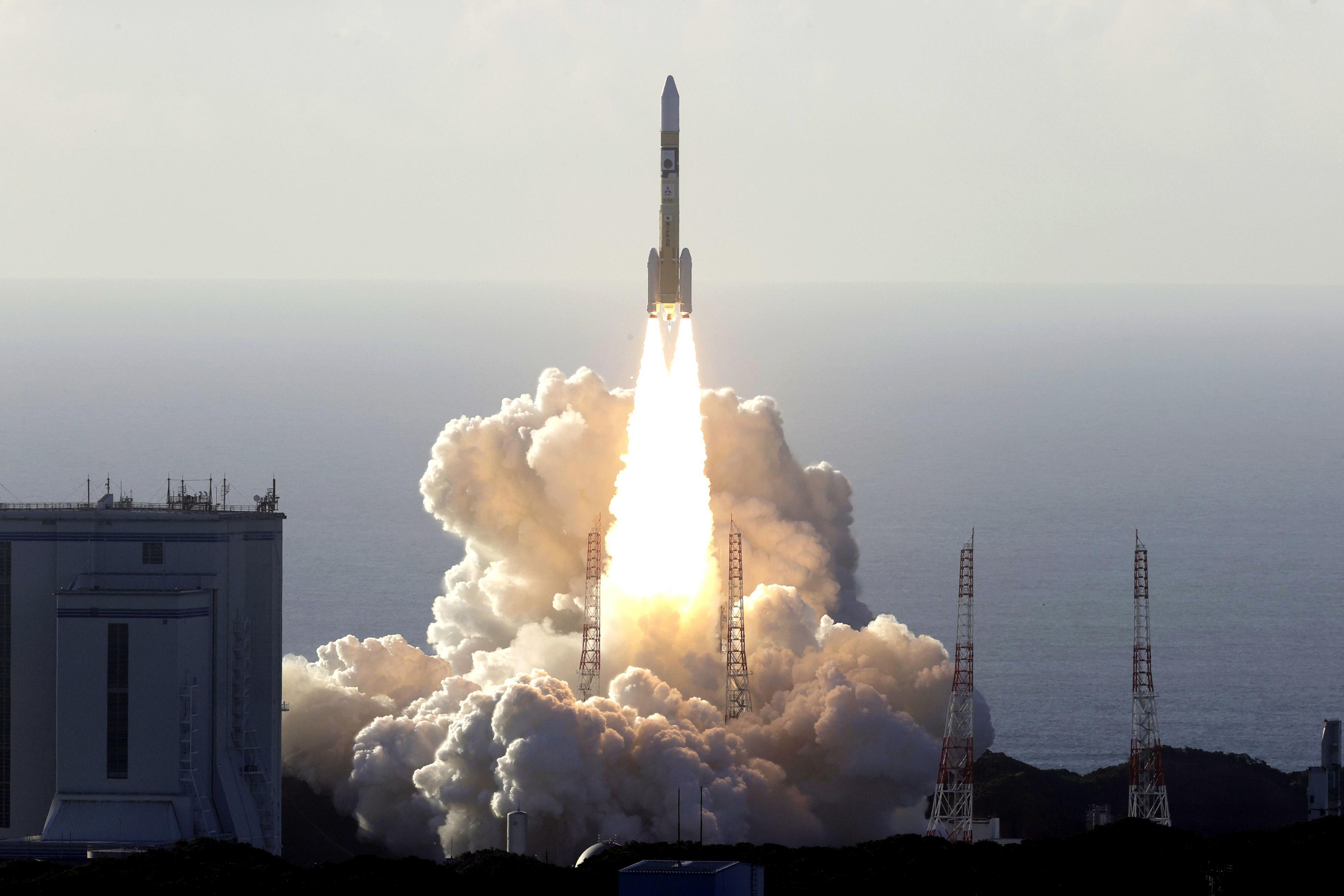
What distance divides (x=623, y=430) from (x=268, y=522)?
1893cm

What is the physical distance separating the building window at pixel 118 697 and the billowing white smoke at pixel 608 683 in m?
10.1

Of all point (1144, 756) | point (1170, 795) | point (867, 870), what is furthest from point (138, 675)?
point (1170, 795)

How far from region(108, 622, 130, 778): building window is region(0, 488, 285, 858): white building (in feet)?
0.11

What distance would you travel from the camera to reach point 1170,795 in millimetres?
93500

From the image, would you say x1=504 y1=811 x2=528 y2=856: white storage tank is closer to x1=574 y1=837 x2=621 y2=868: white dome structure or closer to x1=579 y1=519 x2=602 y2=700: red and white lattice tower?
x1=574 y1=837 x2=621 y2=868: white dome structure

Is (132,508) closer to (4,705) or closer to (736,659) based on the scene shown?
(4,705)

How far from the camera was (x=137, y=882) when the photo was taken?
63.2m

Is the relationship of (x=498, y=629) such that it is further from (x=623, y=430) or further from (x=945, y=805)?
(x=945, y=805)

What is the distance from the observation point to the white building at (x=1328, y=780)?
76.4 metres

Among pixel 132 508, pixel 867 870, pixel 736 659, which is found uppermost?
pixel 132 508

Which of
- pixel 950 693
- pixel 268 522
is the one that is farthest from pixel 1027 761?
pixel 268 522

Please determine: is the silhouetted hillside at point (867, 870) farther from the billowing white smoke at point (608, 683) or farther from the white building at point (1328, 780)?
the billowing white smoke at point (608, 683)

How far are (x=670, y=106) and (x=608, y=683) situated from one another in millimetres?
18947

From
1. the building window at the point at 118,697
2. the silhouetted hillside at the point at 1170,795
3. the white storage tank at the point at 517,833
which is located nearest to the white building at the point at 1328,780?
the silhouetted hillside at the point at 1170,795
